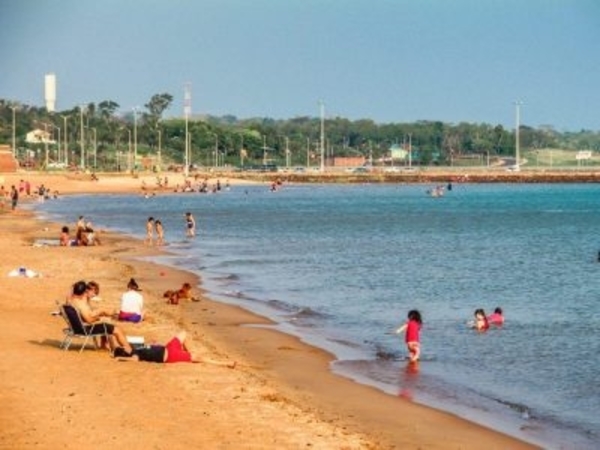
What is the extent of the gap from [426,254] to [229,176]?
115 metres

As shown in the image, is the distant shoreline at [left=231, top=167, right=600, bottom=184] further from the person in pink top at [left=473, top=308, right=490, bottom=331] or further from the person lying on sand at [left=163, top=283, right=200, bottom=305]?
the person in pink top at [left=473, top=308, right=490, bottom=331]

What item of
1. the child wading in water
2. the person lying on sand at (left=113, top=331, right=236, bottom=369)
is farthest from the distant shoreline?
the person lying on sand at (left=113, top=331, right=236, bottom=369)

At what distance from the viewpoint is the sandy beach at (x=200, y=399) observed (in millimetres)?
12039

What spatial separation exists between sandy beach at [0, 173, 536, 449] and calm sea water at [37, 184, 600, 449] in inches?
31.1

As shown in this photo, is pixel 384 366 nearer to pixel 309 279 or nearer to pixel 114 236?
pixel 309 279

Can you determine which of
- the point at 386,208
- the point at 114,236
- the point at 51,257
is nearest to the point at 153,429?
the point at 51,257

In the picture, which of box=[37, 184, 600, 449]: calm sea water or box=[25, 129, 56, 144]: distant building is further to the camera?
box=[25, 129, 56, 144]: distant building

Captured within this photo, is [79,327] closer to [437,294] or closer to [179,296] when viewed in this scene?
[179,296]

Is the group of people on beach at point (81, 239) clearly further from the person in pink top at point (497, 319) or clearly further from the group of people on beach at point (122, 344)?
the group of people on beach at point (122, 344)

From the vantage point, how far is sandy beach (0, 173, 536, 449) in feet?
39.5

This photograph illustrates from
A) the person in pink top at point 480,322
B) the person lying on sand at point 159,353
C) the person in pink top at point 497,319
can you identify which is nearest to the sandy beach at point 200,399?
the person lying on sand at point 159,353

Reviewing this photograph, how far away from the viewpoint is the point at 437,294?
31516 millimetres

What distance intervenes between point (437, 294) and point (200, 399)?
18021mm


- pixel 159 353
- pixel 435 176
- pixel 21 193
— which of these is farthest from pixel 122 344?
pixel 435 176
